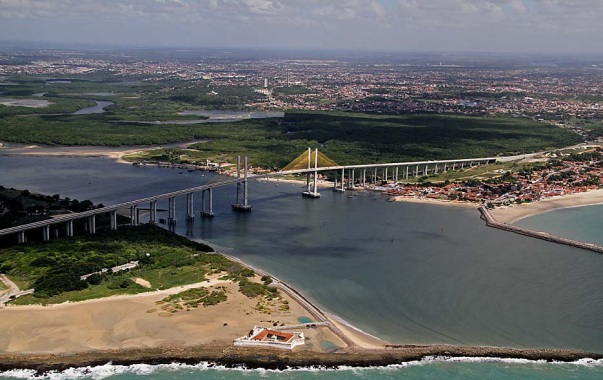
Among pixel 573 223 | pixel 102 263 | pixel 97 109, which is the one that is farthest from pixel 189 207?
pixel 97 109

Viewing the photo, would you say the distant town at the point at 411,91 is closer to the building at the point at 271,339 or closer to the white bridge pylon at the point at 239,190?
the white bridge pylon at the point at 239,190

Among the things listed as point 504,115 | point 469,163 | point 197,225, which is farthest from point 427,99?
point 197,225

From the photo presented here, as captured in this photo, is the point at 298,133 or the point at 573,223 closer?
the point at 573,223

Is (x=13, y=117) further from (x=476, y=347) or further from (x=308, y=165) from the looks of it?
(x=476, y=347)

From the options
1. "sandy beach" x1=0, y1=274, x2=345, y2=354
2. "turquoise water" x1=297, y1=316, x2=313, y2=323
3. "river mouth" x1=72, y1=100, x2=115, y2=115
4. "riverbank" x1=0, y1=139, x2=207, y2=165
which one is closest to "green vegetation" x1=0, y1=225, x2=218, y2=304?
"sandy beach" x1=0, y1=274, x2=345, y2=354

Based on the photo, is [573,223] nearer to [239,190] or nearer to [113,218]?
[239,190]

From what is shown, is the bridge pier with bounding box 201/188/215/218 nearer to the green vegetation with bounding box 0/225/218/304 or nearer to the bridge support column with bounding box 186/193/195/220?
the bridge support column with bounding box 186/193/195/220
